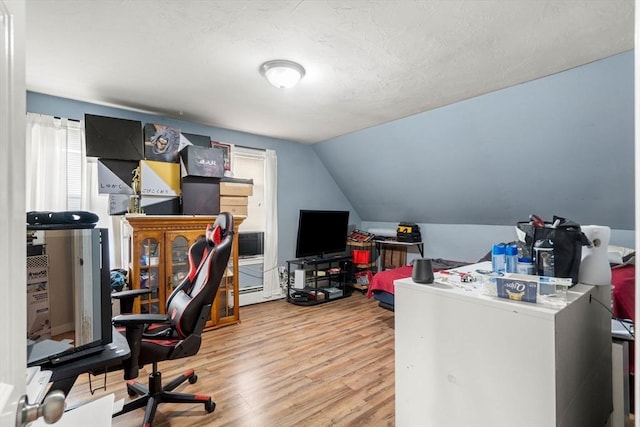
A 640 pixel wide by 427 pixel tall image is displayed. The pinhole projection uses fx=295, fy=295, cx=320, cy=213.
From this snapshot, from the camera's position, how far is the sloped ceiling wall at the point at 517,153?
2.41 m

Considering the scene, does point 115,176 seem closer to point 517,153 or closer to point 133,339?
point 133,339

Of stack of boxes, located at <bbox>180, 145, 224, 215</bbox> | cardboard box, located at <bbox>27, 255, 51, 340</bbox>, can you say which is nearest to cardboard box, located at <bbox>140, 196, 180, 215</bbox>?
stack of boxes, located at <bbox>180, 145, 224, 215</bbox>

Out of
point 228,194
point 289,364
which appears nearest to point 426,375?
point 289,364

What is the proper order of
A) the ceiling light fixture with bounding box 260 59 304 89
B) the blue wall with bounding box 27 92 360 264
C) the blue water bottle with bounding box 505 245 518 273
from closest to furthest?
the blue water bottle with bounding box 505 245 518 273 → the ceiling light fixture with bounding box 260 59 304 89 → the blue wall with bounding box 27 92 360 264

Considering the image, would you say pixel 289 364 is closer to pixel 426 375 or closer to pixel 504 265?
pixel 426 375

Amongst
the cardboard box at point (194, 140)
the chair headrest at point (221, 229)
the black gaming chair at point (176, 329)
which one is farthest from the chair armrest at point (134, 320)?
the cardboard box at point (194, 140)

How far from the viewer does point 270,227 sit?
4270 millimetres

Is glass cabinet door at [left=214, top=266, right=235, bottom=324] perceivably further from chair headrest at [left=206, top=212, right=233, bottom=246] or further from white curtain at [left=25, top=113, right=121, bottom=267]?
chair headrest at [left=206, top=212, right=233, bottom=246]

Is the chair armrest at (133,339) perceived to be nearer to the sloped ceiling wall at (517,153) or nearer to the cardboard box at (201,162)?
the cardboard box at (201,162)

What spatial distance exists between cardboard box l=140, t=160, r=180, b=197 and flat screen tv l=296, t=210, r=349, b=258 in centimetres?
174

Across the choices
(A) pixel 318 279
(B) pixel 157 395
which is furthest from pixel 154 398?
(A) pixel 318 279

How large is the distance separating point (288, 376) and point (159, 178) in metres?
2.30

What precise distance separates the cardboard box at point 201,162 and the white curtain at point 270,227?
1041mm

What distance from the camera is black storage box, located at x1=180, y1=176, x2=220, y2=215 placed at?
10.4 feet
